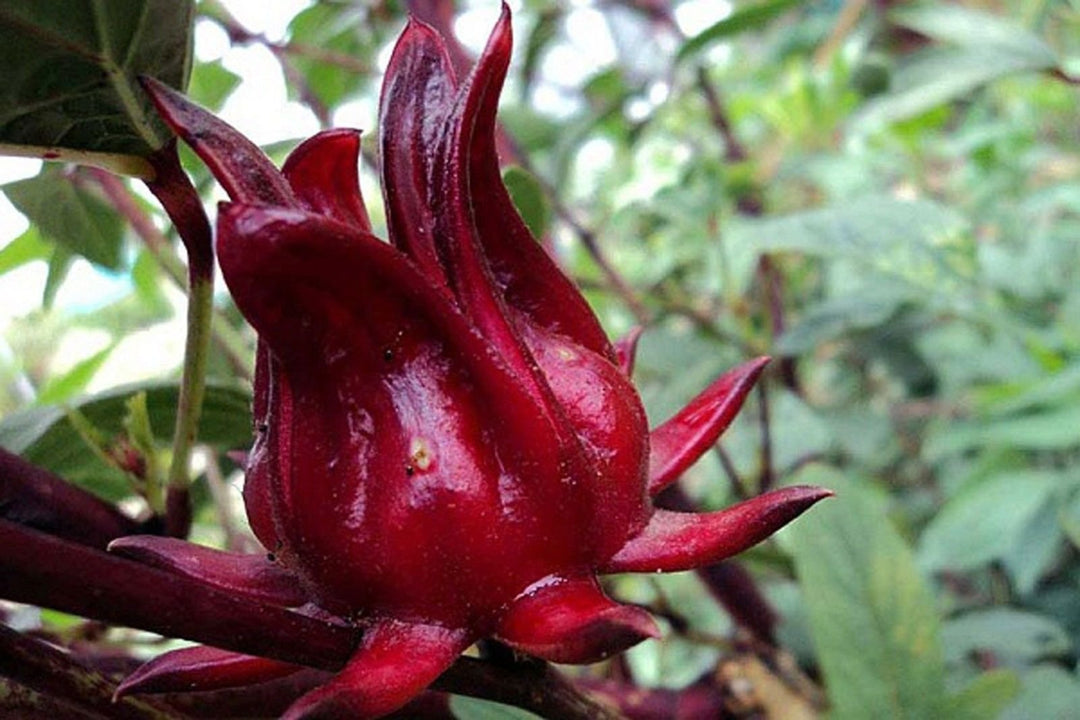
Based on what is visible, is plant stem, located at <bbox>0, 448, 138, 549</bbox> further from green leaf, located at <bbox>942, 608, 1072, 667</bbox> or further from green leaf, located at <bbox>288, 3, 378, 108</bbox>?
green leaf, located at <bbox>288, 3, 378, 108</bbox>

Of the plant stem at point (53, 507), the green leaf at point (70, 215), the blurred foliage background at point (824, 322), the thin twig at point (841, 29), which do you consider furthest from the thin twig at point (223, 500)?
the thin twig at point (841, 29)

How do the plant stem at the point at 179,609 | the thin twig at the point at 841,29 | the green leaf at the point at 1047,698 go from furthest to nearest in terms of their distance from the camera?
the thin twig at the point at 841,29 < the green leaf at the point at 1047,698 < the plant stem at the point at 179,609

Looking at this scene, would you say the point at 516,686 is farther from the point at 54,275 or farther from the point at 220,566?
the point at 54,275

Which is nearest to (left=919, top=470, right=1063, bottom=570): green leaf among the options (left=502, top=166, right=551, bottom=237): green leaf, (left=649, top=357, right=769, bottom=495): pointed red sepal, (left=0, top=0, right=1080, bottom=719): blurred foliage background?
(left=0, top=0, right=1080, bottom=719): blurred foliage background

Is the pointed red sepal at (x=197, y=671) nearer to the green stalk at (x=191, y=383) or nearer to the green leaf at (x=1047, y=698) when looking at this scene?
the green stalk at (x=191, y=383)

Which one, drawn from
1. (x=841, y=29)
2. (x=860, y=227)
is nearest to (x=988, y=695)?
(x=860, y=227)
